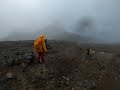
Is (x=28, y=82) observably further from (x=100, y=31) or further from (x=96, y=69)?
(x=100, y=31)

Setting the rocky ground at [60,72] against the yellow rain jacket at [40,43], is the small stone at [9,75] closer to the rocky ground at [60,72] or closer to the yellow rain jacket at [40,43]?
the rocky ground at [60,72]

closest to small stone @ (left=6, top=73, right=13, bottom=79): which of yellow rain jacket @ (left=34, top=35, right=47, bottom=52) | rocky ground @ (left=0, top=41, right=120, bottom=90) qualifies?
rocky ground @ (left=0, top=41, right=120, bottom=90)

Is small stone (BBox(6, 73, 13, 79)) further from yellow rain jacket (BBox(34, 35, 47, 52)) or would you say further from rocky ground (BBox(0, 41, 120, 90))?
yellow rain jacket (BBox(34, 35, 47, 52))

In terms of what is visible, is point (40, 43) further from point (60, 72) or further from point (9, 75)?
point (9, 75)

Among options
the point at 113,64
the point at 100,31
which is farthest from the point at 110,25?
the point at 113,64

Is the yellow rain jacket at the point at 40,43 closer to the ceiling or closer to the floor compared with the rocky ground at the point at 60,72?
closer to the ceiling

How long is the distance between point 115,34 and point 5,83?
23.3 meters

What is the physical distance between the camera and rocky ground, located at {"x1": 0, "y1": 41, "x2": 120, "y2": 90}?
562 inches

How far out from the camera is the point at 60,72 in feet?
49.7

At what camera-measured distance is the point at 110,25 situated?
39.8 metres

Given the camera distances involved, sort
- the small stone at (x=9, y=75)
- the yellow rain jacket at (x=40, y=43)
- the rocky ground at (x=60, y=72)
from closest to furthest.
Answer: the rocky ground at (x=60, y=72)
the small stone at (x=9, y=75)
the yellow rain jacket at (x=40, y=43)

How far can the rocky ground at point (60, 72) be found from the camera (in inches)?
562

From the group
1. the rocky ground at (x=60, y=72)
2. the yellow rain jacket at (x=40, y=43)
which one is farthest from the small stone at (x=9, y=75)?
the yellow rain jacket at (x=40, y=43)

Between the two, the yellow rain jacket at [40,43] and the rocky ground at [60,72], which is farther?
the yellow rain jacket at [40,43]
